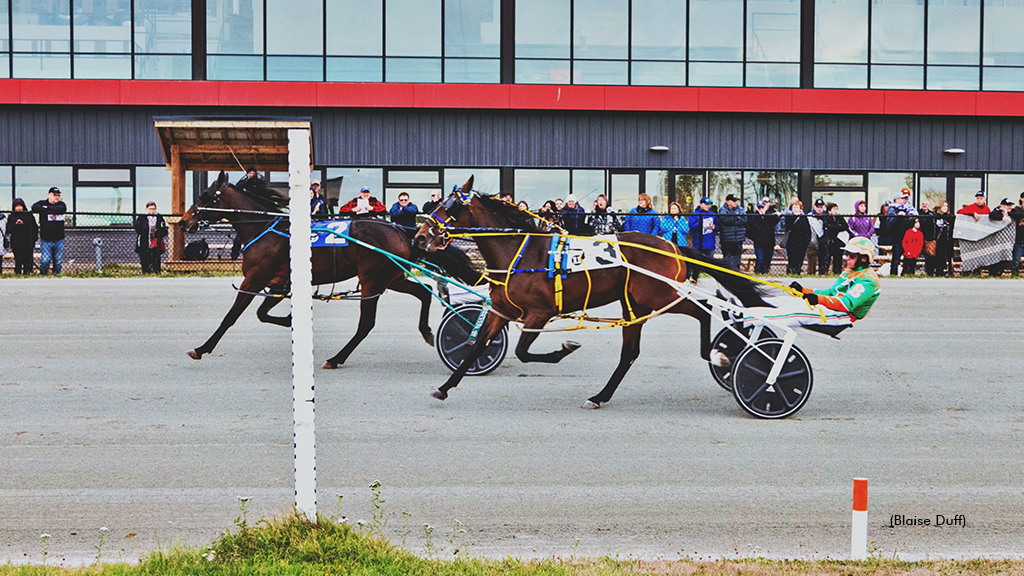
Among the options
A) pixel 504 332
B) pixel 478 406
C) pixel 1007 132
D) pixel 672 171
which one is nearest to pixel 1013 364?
pixel 504 332

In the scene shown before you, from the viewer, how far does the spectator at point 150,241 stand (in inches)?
773

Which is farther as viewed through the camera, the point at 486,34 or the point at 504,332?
the point at 486,34

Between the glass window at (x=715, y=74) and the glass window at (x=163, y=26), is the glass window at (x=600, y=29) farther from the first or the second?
the glass window at (x=163, y=26)

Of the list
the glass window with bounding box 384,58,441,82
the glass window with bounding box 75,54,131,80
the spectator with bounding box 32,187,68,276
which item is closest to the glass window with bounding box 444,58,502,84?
the glass window with bounding box 384,58,441,82

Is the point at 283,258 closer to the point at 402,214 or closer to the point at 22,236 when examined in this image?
the point at 402,214

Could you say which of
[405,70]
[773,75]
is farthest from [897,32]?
[405,70]

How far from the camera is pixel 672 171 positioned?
29.8 meters

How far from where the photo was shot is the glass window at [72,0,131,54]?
94.5 ft

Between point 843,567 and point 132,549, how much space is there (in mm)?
3289

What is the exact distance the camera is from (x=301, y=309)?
4316mm

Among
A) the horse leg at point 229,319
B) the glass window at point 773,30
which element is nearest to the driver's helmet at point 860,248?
the horse leg at point 229,319

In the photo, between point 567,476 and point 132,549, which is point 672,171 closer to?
point 567,476

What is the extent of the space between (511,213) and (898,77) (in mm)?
24813

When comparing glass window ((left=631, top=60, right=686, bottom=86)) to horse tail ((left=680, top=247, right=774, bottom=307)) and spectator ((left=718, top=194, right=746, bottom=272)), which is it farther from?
horse tail ((left=680, top=247, right=774, bottom=307))
